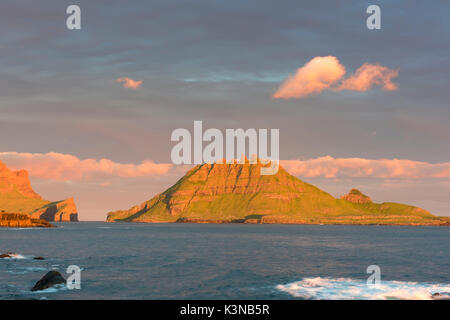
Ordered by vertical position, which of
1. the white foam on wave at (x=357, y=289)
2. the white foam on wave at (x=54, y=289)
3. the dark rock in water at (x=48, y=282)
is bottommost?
the white foam on wave at (x=357, y=289)

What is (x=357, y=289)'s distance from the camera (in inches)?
1943

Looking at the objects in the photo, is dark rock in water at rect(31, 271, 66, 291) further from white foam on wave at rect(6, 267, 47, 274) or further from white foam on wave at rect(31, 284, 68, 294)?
white foam on wave at rect(6, 267, 47, 274)

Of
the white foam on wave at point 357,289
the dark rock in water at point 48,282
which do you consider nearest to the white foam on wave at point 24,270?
the dark rock in water at point 48,282

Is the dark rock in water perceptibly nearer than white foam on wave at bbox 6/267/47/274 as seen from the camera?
Yes

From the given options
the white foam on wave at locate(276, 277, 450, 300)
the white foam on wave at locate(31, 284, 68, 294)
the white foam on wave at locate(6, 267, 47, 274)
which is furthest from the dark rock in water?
the white foam on wave at locate(276, 277, 450, 300)

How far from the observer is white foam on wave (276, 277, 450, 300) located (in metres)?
45.2

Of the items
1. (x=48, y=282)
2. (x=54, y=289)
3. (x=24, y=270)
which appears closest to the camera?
(x=54, y=289)

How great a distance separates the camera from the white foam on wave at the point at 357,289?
45.2 metres

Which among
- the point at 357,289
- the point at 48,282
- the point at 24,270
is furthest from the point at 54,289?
the point at 357,289

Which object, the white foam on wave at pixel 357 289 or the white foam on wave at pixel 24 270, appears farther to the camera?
the white foam on wave at pixel 24 270

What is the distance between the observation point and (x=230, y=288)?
5188 cm

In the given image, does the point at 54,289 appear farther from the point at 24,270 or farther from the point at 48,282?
the point at 24,270

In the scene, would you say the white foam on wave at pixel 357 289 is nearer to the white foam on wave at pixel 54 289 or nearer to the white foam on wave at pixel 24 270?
the white foam on wave at pixel 54 289
